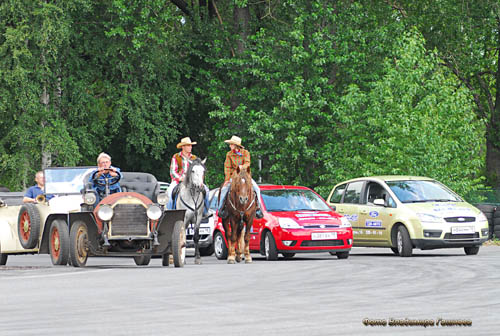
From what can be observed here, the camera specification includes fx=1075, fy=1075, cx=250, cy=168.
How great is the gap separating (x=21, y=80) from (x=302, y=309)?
29251 mm

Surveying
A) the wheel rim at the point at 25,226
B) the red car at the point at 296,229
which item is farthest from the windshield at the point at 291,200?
the wheel rim at the point at 25,226

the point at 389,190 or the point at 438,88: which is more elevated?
the point at 438,88

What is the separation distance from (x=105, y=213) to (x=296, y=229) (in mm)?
4834

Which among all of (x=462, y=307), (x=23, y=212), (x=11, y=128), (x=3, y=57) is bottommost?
(x=462, y=307)

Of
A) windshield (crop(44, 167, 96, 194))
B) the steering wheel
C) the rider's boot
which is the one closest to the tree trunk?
the rider's boot

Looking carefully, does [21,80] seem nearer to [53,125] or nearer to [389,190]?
[53,125]

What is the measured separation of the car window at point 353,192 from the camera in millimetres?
25844

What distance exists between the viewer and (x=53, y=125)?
40812mm

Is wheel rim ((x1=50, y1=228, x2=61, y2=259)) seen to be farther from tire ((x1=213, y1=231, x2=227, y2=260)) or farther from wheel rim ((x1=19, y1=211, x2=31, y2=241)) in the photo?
tire ((x1=213, y1=231, x2=227, y2=260))

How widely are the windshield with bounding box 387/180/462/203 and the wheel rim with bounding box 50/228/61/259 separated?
27.0 ft

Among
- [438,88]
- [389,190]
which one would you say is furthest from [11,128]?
[389,190]

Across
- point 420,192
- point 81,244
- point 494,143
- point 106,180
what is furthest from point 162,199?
point 494,143

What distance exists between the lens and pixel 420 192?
24922 mm

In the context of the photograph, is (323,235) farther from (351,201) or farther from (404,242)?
(351,201)
